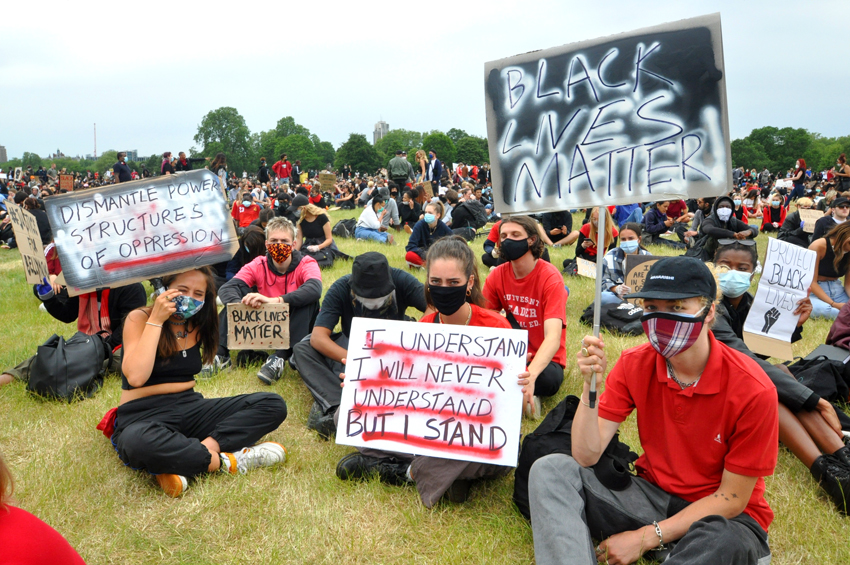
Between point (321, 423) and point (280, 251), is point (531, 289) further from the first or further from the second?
point (280, 251)

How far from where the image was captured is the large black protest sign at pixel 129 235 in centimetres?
430

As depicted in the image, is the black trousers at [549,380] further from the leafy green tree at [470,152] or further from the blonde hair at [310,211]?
the leafy green tree at [470,152]

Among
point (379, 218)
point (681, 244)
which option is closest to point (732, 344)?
point (681, 244)

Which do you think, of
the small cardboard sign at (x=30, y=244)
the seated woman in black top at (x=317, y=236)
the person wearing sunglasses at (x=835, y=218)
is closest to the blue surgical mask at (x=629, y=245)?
the person wearing sunglasses at (x=835, y=218)

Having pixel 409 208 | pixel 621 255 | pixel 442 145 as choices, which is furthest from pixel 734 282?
pixel 442 145

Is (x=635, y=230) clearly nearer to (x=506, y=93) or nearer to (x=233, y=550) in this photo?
(x=506, y=93)

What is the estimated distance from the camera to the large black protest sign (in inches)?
169

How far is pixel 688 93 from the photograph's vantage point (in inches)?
119

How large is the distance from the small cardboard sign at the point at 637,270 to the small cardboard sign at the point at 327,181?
75.9ft

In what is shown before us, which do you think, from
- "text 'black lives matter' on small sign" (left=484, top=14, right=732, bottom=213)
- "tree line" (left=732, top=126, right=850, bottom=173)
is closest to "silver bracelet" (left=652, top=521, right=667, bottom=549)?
"text 'black lives matter' on small sign" (left=484, top=14, right=732, bottom=213)

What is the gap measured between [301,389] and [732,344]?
360 centimetres

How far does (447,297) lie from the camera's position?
13.3 feet

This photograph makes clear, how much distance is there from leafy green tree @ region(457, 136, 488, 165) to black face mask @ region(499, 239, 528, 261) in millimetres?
87297

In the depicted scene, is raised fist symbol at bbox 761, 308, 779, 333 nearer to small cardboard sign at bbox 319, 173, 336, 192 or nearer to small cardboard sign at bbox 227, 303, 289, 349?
small cardboard sign at bbox 227, 303, 289, 349
